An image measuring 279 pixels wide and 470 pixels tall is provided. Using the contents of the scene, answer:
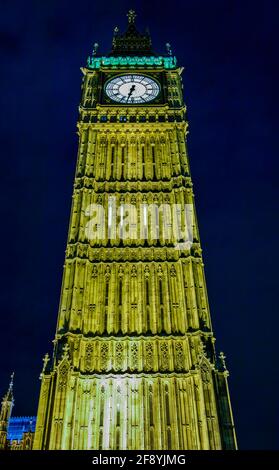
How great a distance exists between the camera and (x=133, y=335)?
2372cm

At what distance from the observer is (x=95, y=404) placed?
21641mm

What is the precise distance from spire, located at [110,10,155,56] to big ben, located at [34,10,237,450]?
6.30 m

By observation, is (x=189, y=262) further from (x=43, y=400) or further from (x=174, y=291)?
(x=43, y=400)

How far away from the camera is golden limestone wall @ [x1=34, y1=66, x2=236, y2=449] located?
20.8 metres

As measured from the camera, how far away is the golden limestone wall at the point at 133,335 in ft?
68.4

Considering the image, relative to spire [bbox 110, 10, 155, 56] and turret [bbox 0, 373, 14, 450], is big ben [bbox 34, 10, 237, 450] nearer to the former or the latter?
turret [bbox 0, 373, 14, 450]

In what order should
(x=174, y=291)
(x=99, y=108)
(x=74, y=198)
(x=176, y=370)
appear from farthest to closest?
(x=99, y=108)
(x=74, y=198)
(x=174, y=291)
(x=176, y=370)

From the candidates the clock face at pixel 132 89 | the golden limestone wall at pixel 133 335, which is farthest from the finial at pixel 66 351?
the clock face at pixel 132 89

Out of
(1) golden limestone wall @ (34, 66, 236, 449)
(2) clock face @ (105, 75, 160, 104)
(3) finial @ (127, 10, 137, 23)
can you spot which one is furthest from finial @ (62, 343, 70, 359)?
(3) finial @ (127, 10, 137, 23)

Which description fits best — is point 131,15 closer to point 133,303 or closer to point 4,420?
point 133,303

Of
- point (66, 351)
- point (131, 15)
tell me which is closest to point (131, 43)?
point (131, 15)

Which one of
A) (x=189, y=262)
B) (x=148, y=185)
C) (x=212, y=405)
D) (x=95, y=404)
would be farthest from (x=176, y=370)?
(x=148, y=185)

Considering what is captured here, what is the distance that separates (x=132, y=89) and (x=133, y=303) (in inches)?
674
